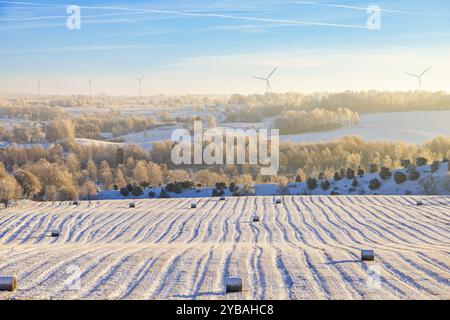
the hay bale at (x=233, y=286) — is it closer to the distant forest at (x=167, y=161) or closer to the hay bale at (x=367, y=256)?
the hay bale at (x=367, y=256)

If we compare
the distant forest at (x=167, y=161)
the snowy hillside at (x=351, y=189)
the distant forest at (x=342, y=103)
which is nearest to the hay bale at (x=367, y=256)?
the snowy hillside at (x=351, y=189)

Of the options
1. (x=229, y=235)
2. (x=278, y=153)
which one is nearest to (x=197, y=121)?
(x=278, y=153)

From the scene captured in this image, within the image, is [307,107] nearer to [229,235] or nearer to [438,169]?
[438,169]

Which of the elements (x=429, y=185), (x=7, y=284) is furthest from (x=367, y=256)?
(x=429, y=185)

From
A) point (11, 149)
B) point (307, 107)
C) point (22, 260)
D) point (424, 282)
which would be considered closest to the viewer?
point (424, 282)

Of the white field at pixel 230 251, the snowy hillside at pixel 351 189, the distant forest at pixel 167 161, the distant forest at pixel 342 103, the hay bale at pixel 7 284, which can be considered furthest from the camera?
the distant forest at pixel 342 103

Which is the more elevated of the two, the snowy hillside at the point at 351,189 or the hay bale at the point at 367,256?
the hay bale at the point at 367,256

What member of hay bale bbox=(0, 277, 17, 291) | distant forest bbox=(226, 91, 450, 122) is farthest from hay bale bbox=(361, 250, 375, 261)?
distant forest bbox=(226, 91, 450, 122)

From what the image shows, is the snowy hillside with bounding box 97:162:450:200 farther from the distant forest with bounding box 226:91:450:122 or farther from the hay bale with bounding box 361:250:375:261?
the distant forest with bounding box 226:91:450:122

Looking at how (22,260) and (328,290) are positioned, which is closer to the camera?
(328,290)

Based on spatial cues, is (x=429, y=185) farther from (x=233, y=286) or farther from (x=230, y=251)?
(x=233, y=286)
